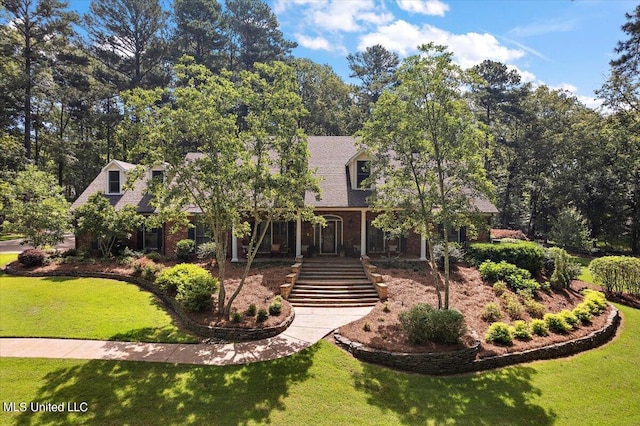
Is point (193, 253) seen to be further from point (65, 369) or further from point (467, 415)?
point (467, 415)

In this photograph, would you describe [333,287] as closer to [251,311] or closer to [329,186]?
[251,311]

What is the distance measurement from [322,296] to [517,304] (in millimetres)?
7359

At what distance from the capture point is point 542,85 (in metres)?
36.4

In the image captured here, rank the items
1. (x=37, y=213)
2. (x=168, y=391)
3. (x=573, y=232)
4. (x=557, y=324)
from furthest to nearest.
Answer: (x=573, y=232) → (x=37, y=213) → (x=557, y=324) → (x=168, y=391)

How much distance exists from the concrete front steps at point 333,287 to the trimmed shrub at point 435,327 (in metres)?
3.56

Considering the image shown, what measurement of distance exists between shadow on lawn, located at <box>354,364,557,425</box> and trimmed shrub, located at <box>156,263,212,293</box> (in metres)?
7.83

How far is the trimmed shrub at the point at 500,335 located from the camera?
10.1m

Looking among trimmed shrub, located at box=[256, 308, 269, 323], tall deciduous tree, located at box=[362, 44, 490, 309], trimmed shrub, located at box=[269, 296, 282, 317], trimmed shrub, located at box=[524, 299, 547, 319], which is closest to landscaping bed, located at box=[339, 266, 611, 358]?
trimmed shrub, located at box=[524, 299, 547, 319]

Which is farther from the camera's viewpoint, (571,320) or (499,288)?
(499,288)

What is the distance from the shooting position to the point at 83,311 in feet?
38.7

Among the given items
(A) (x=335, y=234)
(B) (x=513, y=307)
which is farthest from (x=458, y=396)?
(A) (x=335, y=234)

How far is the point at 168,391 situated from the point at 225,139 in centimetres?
679

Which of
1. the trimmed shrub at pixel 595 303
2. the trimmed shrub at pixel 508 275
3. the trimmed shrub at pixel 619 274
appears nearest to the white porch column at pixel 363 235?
the trimmed shrub at pixel 508 275

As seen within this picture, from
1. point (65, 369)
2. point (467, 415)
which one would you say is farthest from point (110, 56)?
point (467, 415)
